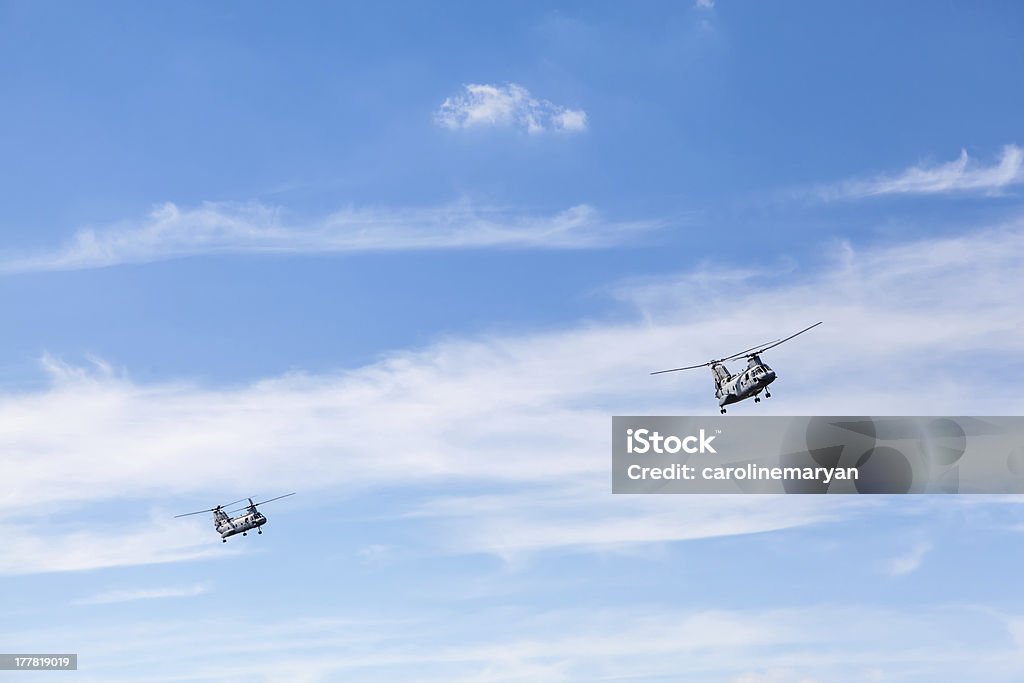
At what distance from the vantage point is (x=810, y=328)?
146875 millimetres

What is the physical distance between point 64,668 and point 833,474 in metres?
110

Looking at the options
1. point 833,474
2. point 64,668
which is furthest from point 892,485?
point 64,668

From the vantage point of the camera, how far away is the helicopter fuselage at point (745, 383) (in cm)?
A: 15038

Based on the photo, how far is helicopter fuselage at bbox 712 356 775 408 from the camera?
150375mm

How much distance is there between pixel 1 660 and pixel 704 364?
109 metres

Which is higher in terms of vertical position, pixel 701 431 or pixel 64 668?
pixel 701 431

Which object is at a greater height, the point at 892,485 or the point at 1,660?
the point at 892,485

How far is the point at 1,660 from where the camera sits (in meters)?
158

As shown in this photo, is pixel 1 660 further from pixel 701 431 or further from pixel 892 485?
pixel 892 485

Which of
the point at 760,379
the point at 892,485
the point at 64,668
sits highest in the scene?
the point at 760,379

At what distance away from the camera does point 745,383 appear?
500 feet

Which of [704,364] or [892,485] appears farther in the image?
[704,364]

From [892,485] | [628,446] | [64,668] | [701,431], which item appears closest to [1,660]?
[64,668]

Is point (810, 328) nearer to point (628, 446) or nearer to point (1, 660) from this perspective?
point (628, 446)
